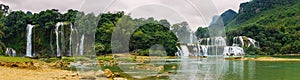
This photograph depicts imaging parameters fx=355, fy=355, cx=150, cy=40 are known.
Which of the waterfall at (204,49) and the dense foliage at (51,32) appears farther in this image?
the waterfall at (204,49)

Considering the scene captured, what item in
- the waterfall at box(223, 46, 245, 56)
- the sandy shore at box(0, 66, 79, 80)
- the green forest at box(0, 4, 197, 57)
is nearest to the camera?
the sandy shore at box(0, 66, 79, 80)

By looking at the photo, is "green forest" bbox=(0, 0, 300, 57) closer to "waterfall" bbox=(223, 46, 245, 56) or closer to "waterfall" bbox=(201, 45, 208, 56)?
"waterfall" bbox=(223, 46, 245, 56)

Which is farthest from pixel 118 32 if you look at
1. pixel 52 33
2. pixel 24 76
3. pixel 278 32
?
pixel 278 32

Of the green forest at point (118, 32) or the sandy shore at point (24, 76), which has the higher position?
the green forest at point (118, 32)

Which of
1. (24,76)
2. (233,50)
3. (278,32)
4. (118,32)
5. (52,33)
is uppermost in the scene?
(278,32)

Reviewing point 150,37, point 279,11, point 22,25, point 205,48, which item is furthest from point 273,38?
point 22,25

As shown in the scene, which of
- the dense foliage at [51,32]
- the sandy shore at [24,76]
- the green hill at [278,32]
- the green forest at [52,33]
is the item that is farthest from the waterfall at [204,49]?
the sandy shore at [24,76]

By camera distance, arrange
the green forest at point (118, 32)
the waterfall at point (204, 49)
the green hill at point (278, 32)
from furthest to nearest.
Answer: the green hill at point (278, 32), the waterfall at point (204, 49), the green forest at point (118, 32)

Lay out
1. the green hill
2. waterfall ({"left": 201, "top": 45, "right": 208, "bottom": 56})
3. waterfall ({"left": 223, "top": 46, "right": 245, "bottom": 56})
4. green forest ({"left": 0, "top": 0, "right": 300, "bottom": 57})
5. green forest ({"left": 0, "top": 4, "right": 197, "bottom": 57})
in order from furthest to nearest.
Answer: the green hill < waterfall ({"left": 223, "top": 46, "right": 245, "bottom": 56}) < waterfall ({"left": 201, "top": 45, "right": 208, "bottom": 56}) < green forest ({"left": 0, "top": 4, "right": 197, "bottom": 57}) < green forest ({"left": 0, "top": 0, "right": 300, "bottom": 57})

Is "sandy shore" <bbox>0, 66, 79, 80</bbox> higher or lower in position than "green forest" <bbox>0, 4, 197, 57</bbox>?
lower

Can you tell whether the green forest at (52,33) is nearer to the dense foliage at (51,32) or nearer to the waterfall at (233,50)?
the dense foliage at (51,32)

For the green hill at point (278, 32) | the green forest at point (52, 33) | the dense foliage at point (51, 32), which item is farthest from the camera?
the green hill at point (278, 32)

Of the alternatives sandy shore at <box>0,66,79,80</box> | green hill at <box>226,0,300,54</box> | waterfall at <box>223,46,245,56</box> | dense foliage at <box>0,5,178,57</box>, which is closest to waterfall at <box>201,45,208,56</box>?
waterfall at <box>223,46,245,56</box>

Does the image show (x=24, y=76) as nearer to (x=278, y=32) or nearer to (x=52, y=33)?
(x=52, y=33)
